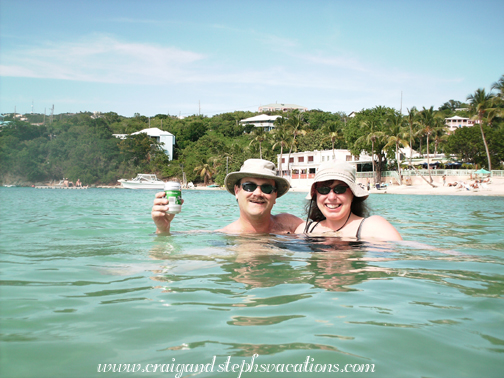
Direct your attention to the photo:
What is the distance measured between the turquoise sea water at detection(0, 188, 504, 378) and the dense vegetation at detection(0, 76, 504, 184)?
149 ft

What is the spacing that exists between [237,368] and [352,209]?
3.14 m

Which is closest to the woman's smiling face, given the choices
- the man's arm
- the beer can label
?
the beer can label

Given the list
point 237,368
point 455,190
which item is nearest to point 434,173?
point 455,190

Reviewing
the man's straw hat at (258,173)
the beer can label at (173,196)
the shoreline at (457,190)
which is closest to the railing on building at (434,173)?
the shoreline at (457,190)

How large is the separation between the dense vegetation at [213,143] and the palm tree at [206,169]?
6.7 inches

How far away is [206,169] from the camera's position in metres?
71.4

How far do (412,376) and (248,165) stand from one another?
3.53 m

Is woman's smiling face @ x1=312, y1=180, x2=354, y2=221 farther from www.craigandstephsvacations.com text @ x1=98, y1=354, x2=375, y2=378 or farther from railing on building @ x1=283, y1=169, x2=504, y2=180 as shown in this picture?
railing on building @ x1=283, y1=169, x2=504, y2=180

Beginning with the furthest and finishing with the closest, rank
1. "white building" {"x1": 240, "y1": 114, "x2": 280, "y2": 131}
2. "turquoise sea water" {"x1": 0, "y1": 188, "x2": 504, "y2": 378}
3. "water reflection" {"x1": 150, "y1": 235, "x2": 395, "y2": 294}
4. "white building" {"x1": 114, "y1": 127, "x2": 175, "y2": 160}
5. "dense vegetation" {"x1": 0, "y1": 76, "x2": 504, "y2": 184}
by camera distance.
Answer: "white building" {"x1": 240, "y1": 114, "x2": 280, "y2": 131} < "white building" {"x1": 114, "y1": 127, "x2": 175, "y2": 160} < "dense vegetation" {"x1": 0, "y1": 76, "x2": 504, "y2": 184} < "water reflection" {"x1": 150, "y1": 235, "x2": 395, "y2": 294} < "turquoise sea water" {"x1": 0, "y1": 188, "x2": 504, "y2": 378}

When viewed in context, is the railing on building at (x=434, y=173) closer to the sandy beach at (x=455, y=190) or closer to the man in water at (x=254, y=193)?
the sandy beach at (x=455, y=190)

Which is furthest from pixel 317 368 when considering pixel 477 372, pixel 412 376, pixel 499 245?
pixel 499 245

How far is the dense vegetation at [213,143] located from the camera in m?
50.5

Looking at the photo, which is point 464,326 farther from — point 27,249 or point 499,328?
point 27,249

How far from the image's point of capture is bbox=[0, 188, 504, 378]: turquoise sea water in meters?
2.12
